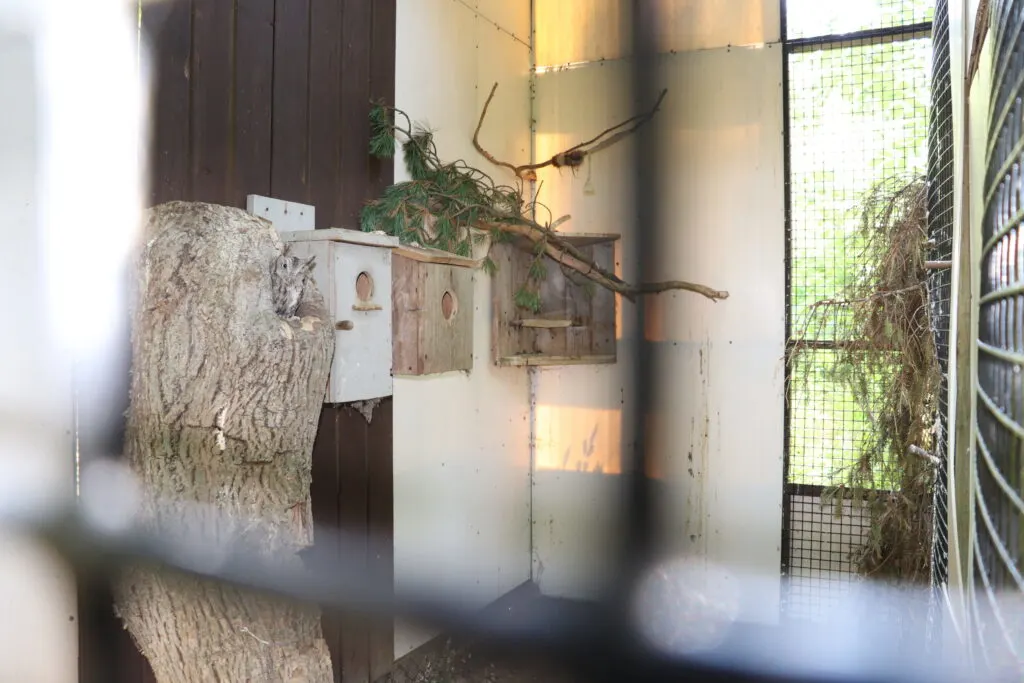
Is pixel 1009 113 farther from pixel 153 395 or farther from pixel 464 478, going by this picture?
pixel 464 478

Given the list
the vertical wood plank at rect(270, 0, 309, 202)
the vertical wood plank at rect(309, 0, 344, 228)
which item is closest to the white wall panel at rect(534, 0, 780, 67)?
the vertical wood plank at rect(309, 0, 344, 228)

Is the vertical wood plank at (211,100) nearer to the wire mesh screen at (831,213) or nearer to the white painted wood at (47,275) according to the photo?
the white painted wood at (47,275)

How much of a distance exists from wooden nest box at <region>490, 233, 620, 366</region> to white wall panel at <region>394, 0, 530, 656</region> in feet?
0.23

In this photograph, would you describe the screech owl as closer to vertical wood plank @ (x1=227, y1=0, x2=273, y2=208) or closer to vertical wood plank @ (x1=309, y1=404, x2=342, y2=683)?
vertical wood plank @ (x1=227, y1=0, x2=273, y2=208)

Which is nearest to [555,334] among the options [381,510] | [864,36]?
[381,510]

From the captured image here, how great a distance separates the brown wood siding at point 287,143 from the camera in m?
1.46

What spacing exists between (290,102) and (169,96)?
349 mm

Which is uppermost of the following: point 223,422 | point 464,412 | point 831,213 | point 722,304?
point 831,213

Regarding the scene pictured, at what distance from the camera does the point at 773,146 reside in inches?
104

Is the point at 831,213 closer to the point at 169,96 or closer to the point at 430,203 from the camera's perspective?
the point at 430,203

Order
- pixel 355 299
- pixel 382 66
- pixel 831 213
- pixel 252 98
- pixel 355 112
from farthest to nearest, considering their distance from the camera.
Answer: pixel 831 213 → pixel 382 66 → pixel 355 112 → pixel 252 98 → pixel 355 299

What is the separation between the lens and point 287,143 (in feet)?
5.92

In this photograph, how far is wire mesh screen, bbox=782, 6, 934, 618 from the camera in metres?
2.40

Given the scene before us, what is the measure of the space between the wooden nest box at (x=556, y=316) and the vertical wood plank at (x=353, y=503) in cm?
76
